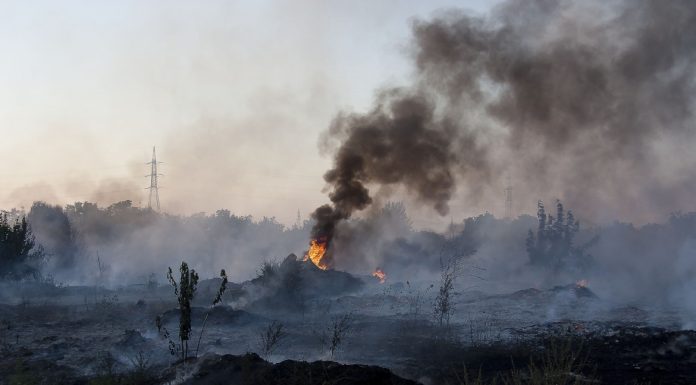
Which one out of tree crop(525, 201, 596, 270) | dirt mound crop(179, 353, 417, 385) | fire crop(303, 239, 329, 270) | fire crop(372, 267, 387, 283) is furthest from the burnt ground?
Result: tree crop(525, 201, 596, 270)

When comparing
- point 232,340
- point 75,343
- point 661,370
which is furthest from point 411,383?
point 75,343

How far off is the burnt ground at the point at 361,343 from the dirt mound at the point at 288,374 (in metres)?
0.03

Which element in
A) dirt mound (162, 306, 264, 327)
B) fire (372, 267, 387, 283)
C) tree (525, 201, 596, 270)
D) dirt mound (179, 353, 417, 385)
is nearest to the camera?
dirt mound (179, 353, 417, 385)

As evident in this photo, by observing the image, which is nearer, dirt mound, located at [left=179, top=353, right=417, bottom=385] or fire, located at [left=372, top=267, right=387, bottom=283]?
dirt mound, located at [left=179, top=353, right=417, bottom=385]

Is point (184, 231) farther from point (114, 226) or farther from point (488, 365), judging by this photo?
point (488, 365)

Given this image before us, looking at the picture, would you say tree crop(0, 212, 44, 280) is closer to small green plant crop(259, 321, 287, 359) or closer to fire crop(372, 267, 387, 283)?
small green plant crop(259, 321, 287, 359)

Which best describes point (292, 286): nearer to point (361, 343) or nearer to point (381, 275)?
point (361, 343)

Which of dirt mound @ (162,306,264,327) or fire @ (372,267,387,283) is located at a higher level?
fire @ (372,267,387,283)

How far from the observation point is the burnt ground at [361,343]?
1048 centimetres

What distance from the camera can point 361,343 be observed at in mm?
17219

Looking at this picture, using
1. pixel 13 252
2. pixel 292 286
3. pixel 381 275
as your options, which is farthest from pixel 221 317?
pixel 381 275

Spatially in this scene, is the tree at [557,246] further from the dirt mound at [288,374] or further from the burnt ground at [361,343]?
the dirt mound at [288,374]

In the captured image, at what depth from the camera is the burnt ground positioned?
1048 cm

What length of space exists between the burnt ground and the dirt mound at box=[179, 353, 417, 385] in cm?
3
